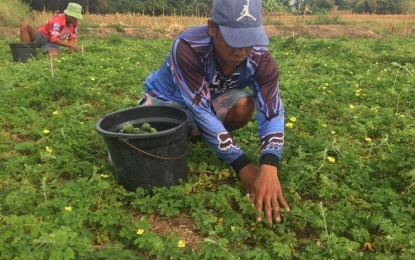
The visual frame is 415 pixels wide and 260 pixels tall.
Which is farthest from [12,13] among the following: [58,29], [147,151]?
[147,151]

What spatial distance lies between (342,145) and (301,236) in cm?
149

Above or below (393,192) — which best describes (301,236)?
below

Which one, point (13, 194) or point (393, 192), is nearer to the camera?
point (13, 194)

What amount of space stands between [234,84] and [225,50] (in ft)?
2.22

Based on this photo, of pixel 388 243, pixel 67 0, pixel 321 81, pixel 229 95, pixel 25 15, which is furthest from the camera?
pixel 67 0

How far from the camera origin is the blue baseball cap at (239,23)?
2.43 m

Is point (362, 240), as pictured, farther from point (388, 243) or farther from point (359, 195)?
point (359, 195)

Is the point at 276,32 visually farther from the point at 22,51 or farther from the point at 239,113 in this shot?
the point at 239,113

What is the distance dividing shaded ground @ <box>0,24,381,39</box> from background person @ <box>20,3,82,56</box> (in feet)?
25.1

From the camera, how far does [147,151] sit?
2.67 meters

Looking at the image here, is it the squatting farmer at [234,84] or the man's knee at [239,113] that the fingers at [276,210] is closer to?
the squatting farmer at [234,84]

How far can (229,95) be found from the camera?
3277 millimetres

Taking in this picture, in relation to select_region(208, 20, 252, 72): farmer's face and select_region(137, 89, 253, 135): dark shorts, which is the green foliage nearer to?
select_region(137, 89, 253, 135): dark shorts

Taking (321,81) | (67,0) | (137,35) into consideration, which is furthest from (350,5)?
(321,81)
